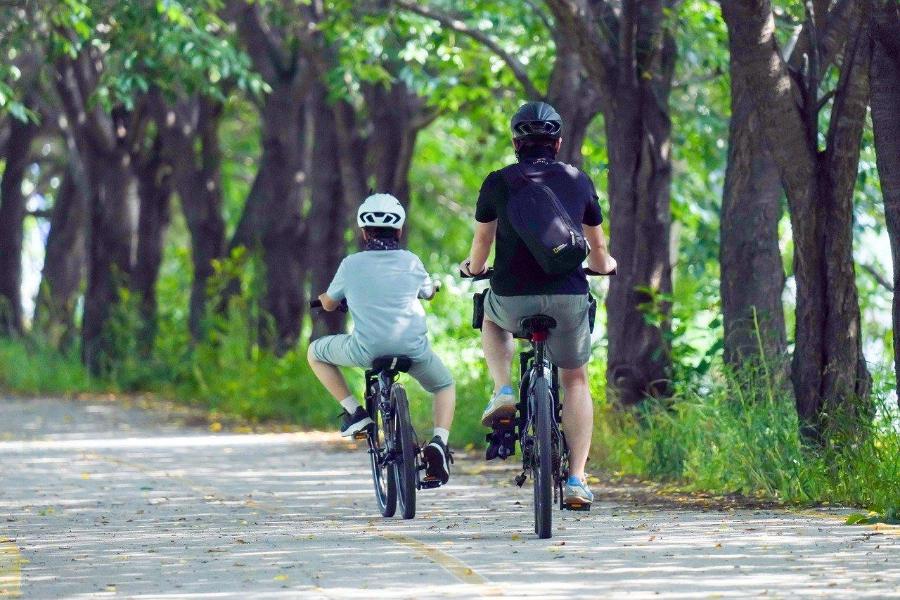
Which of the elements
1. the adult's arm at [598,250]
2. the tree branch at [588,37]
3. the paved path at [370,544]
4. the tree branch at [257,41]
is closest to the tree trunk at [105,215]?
the tree branch at [257,41]

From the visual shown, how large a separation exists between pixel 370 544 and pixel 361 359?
5.64 feet

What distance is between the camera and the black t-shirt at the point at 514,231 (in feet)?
31.4

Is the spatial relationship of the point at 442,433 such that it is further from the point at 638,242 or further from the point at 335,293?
the point at 638,242

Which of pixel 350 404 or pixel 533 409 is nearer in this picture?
pixel 533 409

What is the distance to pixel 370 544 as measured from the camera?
9.43 metres

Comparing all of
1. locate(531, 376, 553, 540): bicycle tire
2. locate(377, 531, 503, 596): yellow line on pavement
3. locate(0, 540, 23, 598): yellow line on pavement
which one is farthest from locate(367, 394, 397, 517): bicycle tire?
locate(0, 540, 23, 598): yellow line on pavement

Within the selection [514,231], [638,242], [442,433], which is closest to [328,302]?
[442,433]

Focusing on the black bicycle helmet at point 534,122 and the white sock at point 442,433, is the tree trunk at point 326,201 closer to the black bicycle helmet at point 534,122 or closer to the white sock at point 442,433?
the white sock at point 442,433

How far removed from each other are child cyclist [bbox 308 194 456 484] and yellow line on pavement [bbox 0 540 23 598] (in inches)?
86.4

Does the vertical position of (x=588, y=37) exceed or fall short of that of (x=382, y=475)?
it exceeds it

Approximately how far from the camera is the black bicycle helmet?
980 cm

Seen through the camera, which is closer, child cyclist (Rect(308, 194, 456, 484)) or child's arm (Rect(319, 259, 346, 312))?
child cyclist (Rect(308, 194, 456, 484))

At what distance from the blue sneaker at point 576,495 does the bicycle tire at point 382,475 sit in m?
1.40

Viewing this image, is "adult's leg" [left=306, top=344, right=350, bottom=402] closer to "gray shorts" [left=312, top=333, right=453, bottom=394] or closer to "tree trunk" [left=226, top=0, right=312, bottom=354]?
"gray shorts" [left=312, top=333, right=453, bottom=394]
